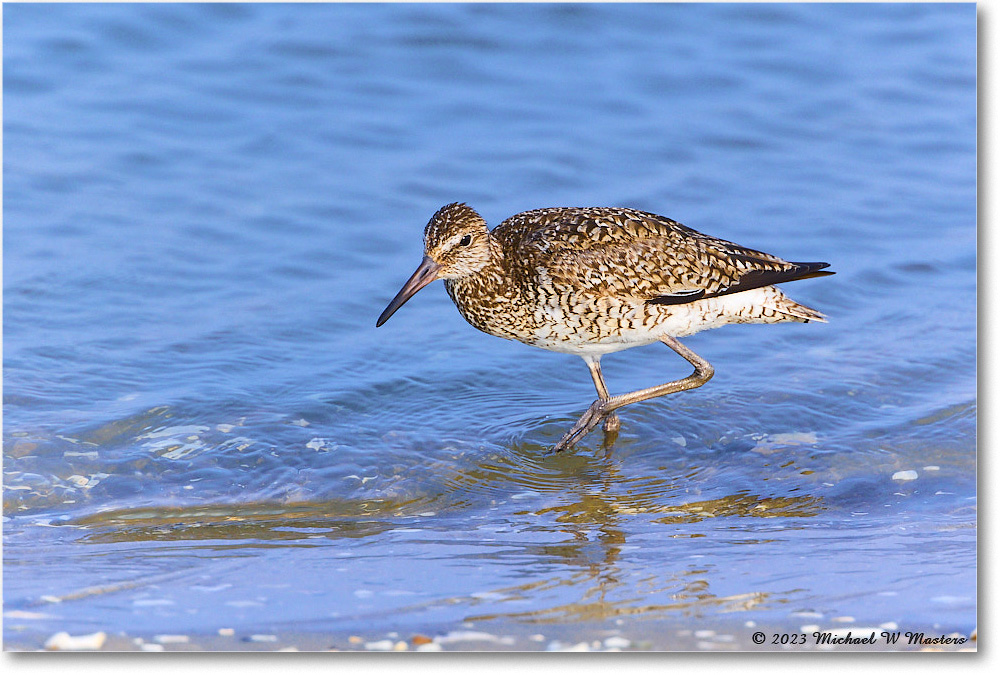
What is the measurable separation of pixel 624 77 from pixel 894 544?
353 inches

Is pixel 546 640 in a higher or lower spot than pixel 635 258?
lower

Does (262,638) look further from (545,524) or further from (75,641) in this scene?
(545,524)

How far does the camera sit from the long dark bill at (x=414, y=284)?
7.04 m

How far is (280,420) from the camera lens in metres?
7.67

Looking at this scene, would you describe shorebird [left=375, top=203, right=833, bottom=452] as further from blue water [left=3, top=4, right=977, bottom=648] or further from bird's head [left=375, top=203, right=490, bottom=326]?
blue water [left=3, top=4, right=977, bottom=648]

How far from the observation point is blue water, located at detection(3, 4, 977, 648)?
5.27 meters

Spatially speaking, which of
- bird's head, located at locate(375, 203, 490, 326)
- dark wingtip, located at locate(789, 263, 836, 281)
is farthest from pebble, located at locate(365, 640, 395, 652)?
dark wingtip, located at locate(789, 263, 836, 281)

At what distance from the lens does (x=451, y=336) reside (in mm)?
9406

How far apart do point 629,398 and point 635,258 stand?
98cm

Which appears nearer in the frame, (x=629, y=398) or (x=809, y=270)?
(x=809, y=270)

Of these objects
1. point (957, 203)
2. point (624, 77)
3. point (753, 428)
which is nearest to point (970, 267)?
point (957, 203)

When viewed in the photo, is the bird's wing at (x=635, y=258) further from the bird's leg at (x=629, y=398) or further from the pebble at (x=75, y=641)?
the pebble at (x=75, y=641)

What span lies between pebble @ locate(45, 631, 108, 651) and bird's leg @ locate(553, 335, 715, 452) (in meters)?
3.59

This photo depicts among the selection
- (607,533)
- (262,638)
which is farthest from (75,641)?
(607,533)
